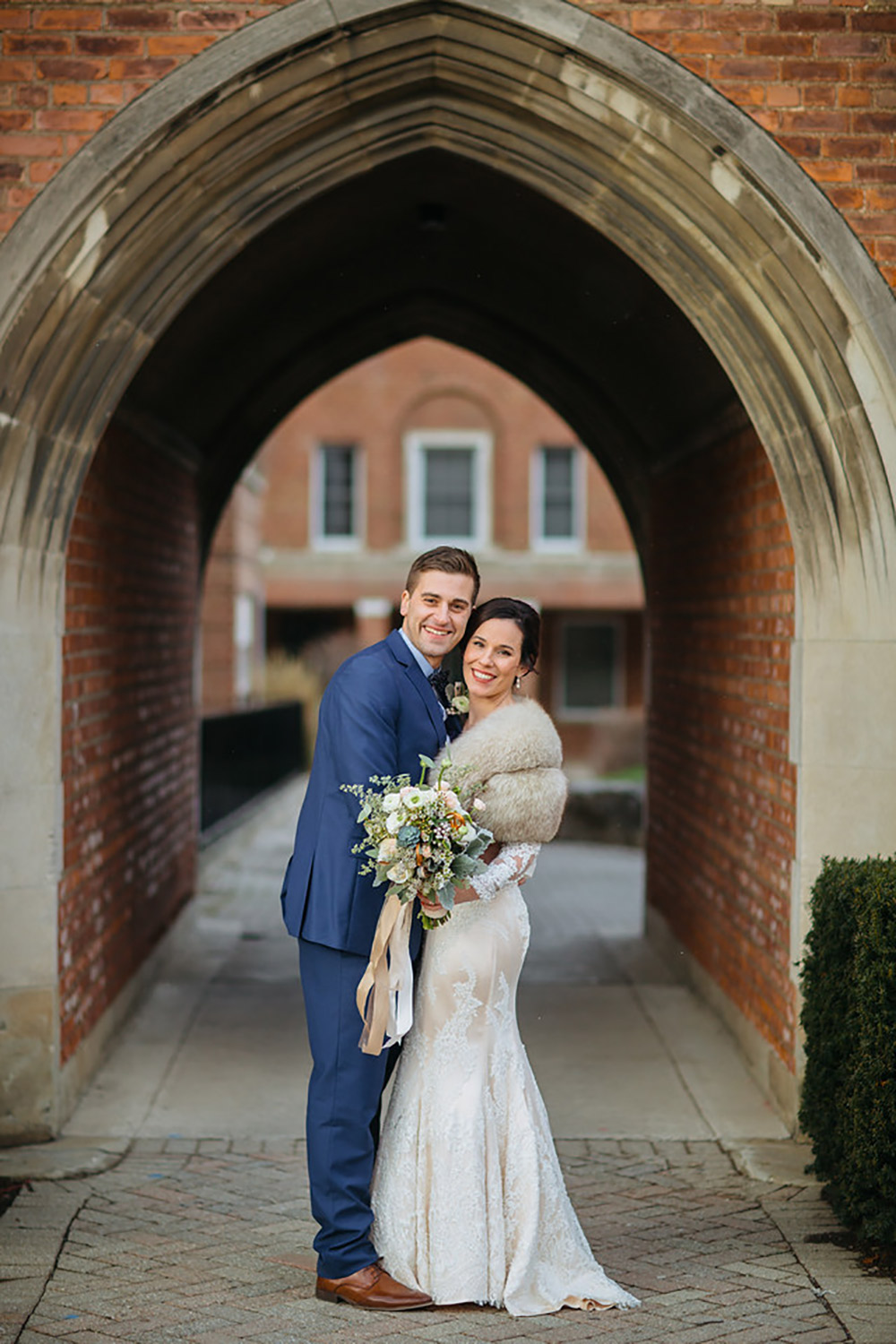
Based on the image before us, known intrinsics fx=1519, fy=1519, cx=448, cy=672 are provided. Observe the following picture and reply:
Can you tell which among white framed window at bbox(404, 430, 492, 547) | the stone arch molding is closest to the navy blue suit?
the stone arch molding

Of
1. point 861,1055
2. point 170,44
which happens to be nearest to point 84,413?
point 170,44

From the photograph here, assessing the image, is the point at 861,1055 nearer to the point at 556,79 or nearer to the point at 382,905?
the point at 382,905

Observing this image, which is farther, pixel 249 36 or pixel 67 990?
pixel 67 990

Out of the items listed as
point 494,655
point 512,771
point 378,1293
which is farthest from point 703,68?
point 378,1293

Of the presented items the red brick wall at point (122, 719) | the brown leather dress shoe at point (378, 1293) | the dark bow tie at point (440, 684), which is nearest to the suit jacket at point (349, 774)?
the dark bow tie at point (440, 684)

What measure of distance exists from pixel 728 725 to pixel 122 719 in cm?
288

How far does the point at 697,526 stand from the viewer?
26.6 ft

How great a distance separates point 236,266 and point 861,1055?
451 centimetres

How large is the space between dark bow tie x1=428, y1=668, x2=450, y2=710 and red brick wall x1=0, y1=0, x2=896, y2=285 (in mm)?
2183

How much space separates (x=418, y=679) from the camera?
4094 millimetres

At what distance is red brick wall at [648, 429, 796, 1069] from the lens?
6066mm

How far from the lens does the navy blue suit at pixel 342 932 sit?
395 cm

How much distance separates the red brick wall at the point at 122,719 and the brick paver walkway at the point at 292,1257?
38.5 inches

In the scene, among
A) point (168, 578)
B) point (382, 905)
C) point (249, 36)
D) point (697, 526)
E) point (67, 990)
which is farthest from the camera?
point (168, 578)
